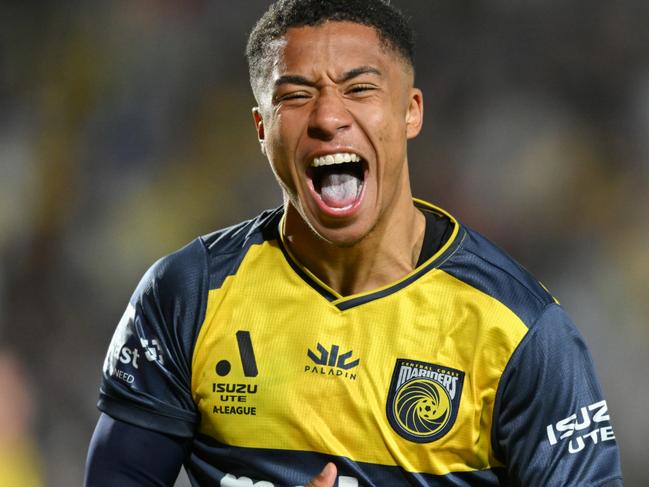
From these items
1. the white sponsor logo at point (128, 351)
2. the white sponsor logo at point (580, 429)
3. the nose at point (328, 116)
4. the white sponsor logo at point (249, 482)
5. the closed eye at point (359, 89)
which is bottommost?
the white sponsor logo at point (249, 482)

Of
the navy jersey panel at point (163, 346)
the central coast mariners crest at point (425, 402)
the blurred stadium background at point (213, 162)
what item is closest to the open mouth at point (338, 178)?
the navy jersey panel at point (163, 346)

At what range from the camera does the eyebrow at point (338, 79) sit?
1819 mm

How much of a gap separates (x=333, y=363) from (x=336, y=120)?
450 mm

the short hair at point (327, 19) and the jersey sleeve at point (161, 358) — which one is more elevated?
the short hair at point (327, 19)

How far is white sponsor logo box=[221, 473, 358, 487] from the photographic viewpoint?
5.97ft

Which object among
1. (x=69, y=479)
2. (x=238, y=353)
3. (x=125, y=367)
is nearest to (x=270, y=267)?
(x=238, y=353)

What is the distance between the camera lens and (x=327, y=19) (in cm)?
186

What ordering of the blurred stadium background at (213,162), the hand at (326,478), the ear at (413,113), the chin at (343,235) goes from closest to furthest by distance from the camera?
the hand at (326,478)
the chin at (343,235)
the ear at (413,113)
the blurred stadium background at (213,162)

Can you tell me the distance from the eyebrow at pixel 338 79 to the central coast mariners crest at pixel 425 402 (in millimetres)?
542

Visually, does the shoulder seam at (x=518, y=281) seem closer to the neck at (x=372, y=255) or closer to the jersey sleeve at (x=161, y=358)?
the neck at (x=372, y=255)

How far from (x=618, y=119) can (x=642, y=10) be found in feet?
1.35

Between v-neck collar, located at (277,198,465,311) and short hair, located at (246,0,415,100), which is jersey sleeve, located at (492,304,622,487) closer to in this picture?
v-neck collar, located at (277,198,465,311)

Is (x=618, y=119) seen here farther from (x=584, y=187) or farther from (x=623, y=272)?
(x=623, y=272)

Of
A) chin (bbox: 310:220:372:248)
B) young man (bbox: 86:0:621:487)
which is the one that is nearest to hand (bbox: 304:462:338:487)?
young man (bbox: 86:0:621:487)
